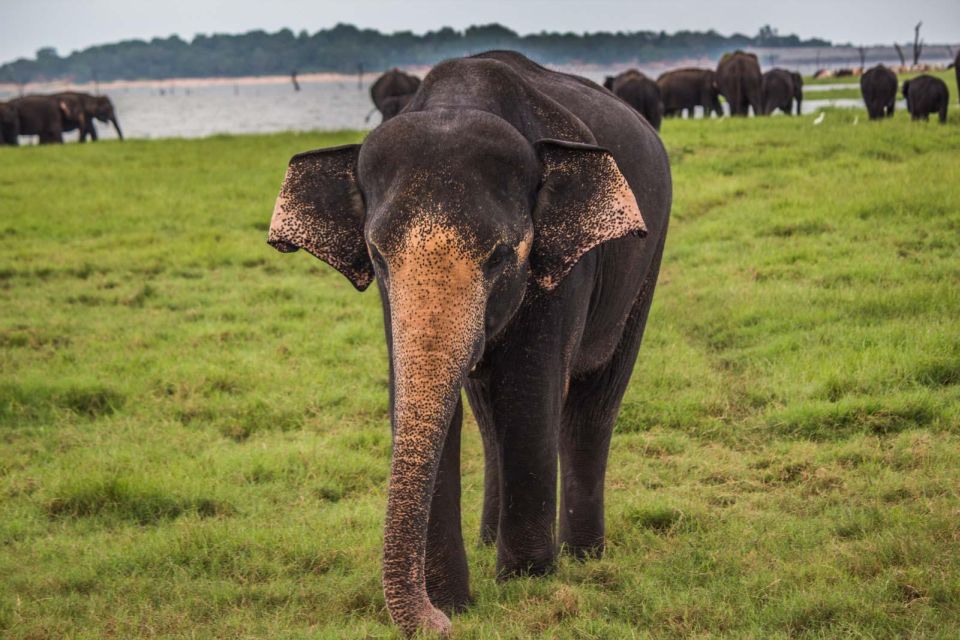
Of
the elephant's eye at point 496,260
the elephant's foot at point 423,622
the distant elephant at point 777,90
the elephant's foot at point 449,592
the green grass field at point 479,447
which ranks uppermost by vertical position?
the elephant's eye at point 496,260

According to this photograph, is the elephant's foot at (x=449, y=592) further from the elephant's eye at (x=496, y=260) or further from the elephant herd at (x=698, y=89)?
the elephant herd at (x=698, y=89)

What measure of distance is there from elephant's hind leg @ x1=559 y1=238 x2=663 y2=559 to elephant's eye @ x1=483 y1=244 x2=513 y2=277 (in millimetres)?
1470

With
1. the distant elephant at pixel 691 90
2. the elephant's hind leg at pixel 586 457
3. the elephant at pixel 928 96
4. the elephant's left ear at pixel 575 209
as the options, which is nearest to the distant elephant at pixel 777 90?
the distant elephant at pixel 691 90

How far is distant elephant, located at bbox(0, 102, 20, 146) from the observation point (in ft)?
107

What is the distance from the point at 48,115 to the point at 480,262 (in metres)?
34.7

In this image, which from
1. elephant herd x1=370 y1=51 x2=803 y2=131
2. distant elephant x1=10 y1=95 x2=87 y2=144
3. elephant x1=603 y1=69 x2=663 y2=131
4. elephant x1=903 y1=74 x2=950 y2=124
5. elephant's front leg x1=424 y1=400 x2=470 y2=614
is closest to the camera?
elephant's front leg x1=424 y1=400 x2=470 y2=614

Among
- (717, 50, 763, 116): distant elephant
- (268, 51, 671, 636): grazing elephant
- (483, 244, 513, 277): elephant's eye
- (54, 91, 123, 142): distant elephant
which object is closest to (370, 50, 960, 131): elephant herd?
(717, 50, 763, 116): distant elephant

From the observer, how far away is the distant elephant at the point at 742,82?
2900 centimetres

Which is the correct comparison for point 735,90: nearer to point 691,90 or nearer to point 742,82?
point 742,82

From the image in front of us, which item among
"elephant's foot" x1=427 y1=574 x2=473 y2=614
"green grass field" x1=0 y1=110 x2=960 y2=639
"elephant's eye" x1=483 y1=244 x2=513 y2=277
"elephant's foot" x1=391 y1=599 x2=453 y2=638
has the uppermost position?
"elephant's eye" x1=483 y1=244 x2=513 y2=277

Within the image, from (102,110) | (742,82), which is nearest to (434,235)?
(742,82)

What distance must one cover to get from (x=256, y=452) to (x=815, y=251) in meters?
5.62

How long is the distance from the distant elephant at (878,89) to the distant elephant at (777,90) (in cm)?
589

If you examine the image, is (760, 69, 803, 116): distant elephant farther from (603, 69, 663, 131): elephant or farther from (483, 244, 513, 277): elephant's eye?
(483, 244, 513, 277): elephant's eye
